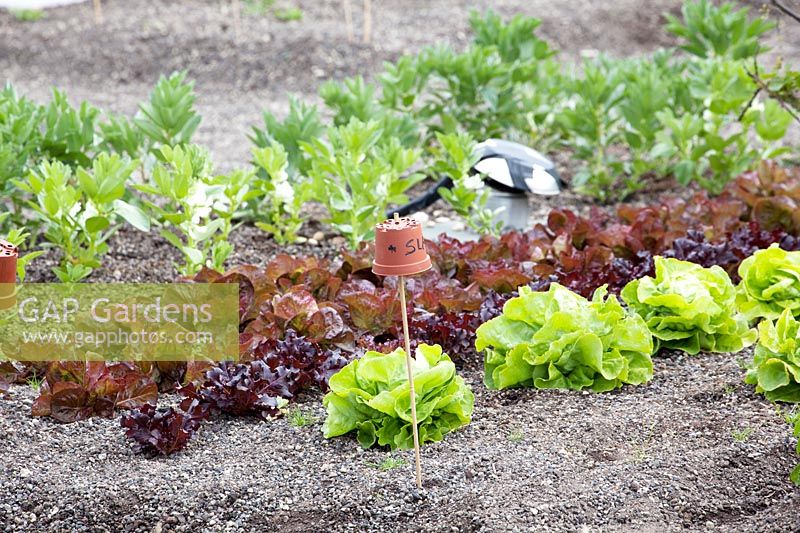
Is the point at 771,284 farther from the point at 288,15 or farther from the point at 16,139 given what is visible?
the point at 288,15

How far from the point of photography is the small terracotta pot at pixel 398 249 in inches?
107

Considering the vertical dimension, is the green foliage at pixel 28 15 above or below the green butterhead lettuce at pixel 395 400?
below

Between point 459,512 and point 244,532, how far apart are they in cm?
58

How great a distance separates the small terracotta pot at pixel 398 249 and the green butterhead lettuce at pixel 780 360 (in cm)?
135

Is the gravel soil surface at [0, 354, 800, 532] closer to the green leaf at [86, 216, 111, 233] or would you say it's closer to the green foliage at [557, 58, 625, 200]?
the green leaf at [86, 216, 111, 233]

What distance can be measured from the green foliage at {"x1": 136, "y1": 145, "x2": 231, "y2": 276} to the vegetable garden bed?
1 cm

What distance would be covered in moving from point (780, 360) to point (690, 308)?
43 cm

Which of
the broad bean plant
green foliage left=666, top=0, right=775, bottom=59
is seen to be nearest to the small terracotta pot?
the broad bean plant

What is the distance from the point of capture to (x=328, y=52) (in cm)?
942

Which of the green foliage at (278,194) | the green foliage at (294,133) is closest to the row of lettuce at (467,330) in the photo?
the green foliage at (278,194)

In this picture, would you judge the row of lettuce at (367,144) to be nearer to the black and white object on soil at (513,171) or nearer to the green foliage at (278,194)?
the green foliage at (278,194)

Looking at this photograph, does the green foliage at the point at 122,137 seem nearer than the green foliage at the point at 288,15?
Yes

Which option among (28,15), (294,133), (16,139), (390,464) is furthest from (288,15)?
(390,464)

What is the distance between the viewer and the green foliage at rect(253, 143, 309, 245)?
479 cm
